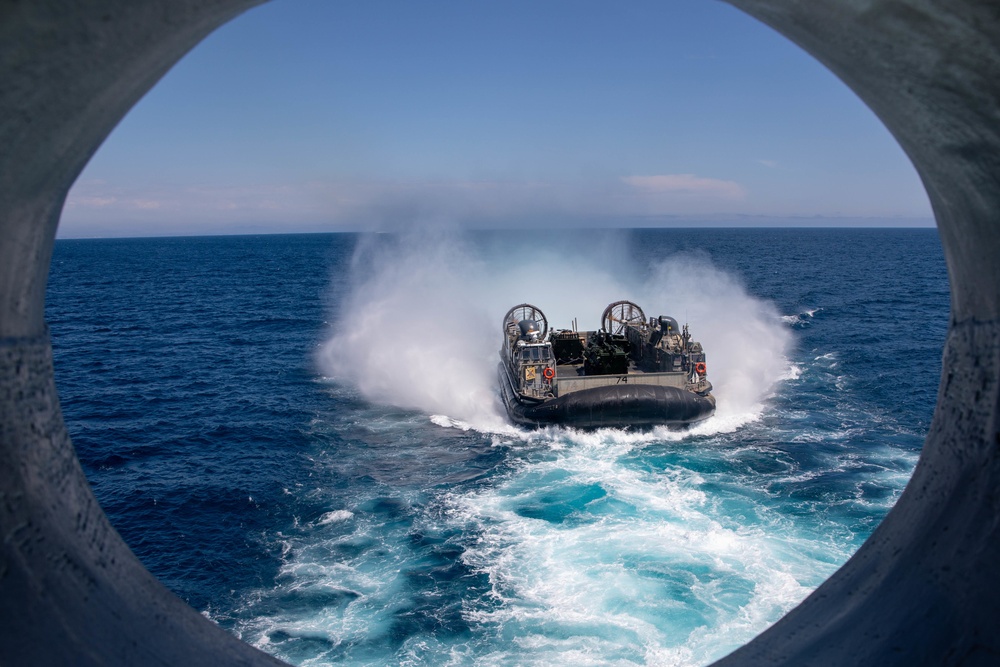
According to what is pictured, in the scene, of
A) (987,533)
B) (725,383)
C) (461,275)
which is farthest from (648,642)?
(461,275)

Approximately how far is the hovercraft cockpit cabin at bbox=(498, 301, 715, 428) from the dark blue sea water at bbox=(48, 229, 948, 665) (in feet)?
2.54

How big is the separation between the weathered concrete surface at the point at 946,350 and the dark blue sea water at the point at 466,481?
8975 millimetres

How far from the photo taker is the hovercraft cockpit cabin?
23344 mm

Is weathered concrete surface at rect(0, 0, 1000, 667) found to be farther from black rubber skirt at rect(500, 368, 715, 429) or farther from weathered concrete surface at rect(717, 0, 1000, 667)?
black rubber skirt at rect(500, 368, 715, 429)

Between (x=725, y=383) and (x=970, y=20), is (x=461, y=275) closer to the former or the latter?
(x=725, y=383)

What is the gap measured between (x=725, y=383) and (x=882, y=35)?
1133 inches

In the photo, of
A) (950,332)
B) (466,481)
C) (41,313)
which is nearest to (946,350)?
(950,332)

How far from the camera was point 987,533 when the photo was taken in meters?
2.87

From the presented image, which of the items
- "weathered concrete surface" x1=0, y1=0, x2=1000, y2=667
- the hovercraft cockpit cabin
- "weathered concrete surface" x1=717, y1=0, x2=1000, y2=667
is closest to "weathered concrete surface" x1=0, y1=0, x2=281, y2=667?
"weathered concrete surface" x1=0, y1=0, x2=1000, y2=667

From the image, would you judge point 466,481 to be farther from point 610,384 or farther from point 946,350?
point 946,350

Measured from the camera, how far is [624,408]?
76.3 ft

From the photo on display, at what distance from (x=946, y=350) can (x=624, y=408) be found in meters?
20.0

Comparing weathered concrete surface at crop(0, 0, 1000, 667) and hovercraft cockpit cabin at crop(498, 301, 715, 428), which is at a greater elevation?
weathered concrete surface at crop(0, 0, 1000, 667)

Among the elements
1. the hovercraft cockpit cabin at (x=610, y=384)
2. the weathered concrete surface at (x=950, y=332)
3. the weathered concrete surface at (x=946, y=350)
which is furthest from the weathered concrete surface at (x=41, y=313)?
the hovercraft cockpit cabin at (x=610, y=384)
